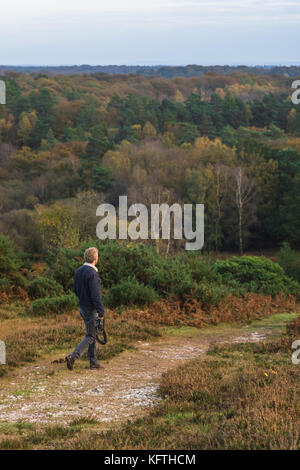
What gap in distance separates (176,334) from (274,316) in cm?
344

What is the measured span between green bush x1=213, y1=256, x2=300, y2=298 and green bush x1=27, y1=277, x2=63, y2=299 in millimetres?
5402

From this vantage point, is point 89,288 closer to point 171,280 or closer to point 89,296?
point 89,296

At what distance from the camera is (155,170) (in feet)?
184

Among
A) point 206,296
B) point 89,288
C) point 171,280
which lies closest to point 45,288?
point 171,280

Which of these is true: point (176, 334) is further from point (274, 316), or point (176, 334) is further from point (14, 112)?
point (14, 112)

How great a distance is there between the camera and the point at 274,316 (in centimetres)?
1363

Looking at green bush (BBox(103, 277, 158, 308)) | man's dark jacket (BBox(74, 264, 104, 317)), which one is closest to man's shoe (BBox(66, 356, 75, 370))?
man's dark jacket (BBox(74, 264, 104, 317))

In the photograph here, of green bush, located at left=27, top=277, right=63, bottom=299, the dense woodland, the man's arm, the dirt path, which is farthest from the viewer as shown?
the dense woodland

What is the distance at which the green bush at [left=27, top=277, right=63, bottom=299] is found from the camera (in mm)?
14430

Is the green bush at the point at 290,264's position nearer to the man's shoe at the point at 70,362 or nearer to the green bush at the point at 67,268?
the green bush at the point at 67,268

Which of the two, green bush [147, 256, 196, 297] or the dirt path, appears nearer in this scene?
the dirt path

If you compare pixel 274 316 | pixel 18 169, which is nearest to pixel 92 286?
pixel 274 316

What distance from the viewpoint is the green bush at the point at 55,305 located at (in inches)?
499

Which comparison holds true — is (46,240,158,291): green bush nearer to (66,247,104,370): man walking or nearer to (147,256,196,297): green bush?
(147,256,196,297): green bush
